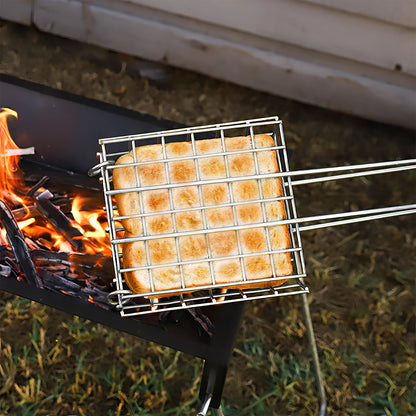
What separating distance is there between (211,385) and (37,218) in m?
0.67

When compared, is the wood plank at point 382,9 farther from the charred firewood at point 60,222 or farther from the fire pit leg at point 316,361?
the charred firewood at point 60,222

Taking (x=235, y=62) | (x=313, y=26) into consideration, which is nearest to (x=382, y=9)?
(x=313, y=26)

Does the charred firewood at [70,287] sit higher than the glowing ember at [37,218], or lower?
lower

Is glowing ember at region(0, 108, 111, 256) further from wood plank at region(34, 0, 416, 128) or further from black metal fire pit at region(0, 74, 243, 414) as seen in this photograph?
wood plank at region(34, 0, 416, 128)

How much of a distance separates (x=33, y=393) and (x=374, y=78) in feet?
6.81

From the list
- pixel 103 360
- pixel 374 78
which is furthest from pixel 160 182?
pixel 374 78

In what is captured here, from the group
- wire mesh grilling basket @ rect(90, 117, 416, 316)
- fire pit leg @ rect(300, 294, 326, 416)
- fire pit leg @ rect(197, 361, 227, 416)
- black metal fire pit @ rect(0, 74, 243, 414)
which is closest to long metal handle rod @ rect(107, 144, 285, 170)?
wire mesh grilling basket @ rect(90, 117, 416, 316)

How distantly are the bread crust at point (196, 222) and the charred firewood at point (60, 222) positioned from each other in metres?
0.37

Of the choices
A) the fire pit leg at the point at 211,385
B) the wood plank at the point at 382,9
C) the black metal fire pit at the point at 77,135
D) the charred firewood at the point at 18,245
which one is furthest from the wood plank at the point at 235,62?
the fire pit leg at the point at 211,385

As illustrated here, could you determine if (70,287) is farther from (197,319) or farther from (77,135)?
(77,135)

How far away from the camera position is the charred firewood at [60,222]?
1323mm

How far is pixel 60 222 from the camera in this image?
1.34m

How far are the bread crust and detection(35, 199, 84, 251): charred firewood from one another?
14.4 inches

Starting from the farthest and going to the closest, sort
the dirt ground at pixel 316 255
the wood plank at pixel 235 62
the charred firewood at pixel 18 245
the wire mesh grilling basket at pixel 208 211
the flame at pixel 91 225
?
1. the wood plank at pixel 235 62
2. the dirt ground at pixel 316 255
3. the flame at pixel 91 225
4. the charred firewood at pixel 18 245
5. the wire mesh grilling basket at pixel 208 211
